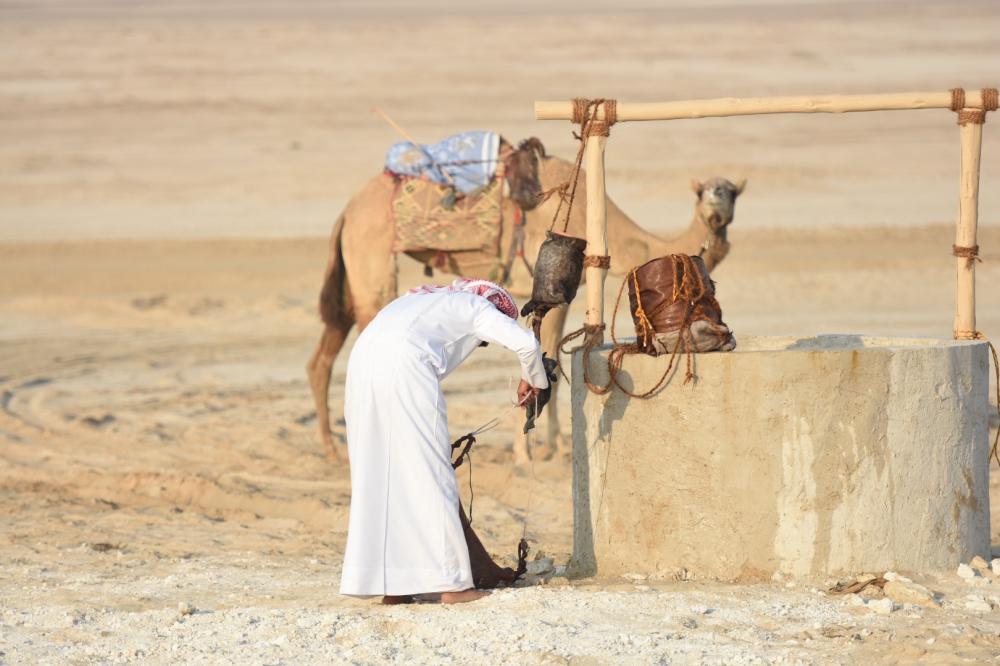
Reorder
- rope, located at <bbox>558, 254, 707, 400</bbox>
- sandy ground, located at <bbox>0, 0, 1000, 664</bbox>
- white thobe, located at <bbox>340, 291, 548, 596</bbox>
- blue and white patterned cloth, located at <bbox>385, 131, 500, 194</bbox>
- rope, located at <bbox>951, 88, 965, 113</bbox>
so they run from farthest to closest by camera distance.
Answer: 1. blue and white patterned cloth, located at <bbox>385, 131, 500, 194</bbox>
2. rope, located at <bbox>951, 88, 965, 113</bbox>
3. rope, located at <bbox>558, 254, 707, 400</bbox>
4. white thobe, located at <bbox>340, 291, 548, 596</bbox>
5. sandy ground, located at <bbox>0, 0, 1000, 664</bbox>

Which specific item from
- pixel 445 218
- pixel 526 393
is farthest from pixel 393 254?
pixel 526 393

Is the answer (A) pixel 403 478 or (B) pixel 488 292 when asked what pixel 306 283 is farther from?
(A) pixel 403 478

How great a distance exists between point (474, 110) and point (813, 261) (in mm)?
12147

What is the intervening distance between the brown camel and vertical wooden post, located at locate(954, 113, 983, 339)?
3.32 metres

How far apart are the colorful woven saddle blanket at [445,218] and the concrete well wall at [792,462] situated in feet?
13.2

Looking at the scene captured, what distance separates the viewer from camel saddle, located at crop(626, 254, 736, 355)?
6.60 m

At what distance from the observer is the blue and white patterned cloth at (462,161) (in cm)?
1056

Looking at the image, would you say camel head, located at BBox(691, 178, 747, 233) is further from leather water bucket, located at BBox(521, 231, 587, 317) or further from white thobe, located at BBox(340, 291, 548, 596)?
white thobe, located at BBox(340, 291, 548, 596)

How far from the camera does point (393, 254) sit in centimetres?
1077

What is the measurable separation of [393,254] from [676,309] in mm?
4357

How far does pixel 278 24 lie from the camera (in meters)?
45.1

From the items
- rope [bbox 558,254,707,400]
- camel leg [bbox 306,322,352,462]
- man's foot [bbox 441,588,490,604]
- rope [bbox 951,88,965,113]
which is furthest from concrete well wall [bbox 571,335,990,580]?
camel leg [bbox 306,322,352,462]

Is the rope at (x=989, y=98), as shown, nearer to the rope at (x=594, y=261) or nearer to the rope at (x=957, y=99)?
the rope at (x=957, y=99)

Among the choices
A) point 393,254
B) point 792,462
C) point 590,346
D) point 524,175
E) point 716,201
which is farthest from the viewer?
point 393,254
